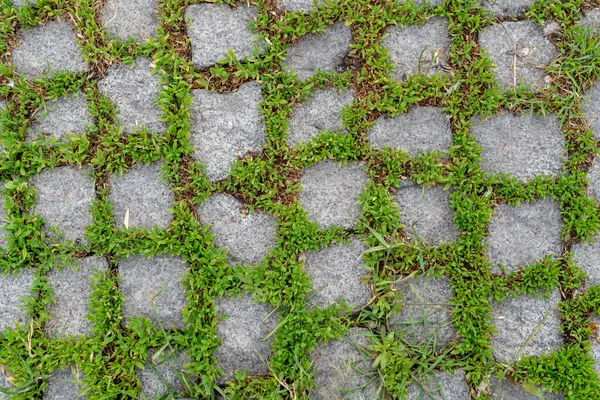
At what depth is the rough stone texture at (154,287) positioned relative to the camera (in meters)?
2.52

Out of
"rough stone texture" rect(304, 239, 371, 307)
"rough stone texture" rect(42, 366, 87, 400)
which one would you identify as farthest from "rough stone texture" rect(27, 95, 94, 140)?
"rough stone texture" rect(304, 239, 371, 307)

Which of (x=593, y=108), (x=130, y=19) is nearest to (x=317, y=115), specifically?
(x=130, y=19)

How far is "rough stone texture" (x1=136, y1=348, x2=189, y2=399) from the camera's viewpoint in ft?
8.11

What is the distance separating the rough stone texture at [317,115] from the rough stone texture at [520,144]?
0.63 metres

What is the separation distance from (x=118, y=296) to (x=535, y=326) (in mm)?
1872

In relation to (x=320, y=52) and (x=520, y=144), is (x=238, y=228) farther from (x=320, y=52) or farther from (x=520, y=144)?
(x=520, y=144)

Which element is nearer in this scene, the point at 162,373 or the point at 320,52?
the point at 162,373

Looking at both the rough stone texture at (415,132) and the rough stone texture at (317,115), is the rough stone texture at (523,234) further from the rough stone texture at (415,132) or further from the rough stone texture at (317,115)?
the rough stone texture at (317,115)

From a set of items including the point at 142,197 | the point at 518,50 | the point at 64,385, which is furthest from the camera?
the point at 518,50

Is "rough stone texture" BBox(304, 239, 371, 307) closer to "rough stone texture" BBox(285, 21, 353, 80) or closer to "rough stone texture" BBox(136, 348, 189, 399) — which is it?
"rough stone texture" BBox(136, 348, 189, 399)

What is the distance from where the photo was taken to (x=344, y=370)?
2492mm

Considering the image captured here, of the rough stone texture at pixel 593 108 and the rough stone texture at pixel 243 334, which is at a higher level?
the rough stone texture at pixel 593 108

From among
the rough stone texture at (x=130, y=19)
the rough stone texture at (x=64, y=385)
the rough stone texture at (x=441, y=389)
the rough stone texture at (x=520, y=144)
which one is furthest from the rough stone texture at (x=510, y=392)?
the rough stone texture at (x=130, y=19)

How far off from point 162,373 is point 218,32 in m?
1.60
